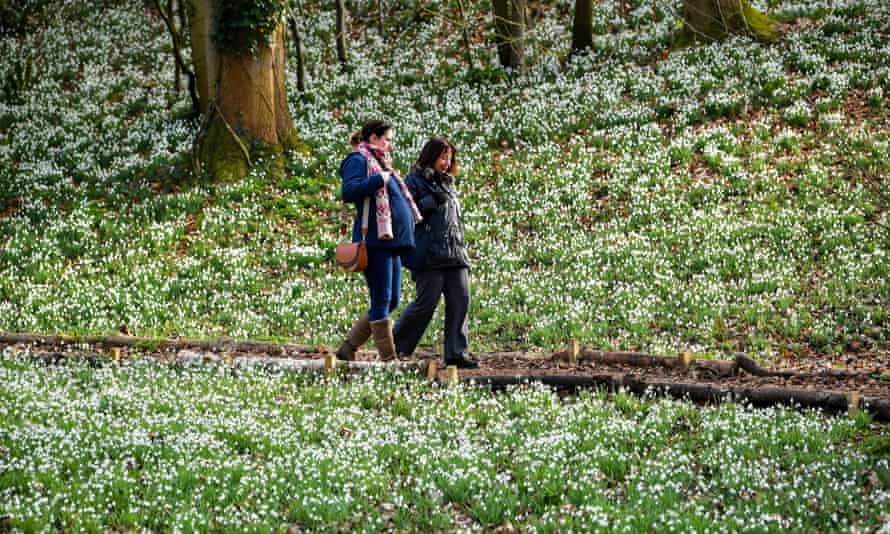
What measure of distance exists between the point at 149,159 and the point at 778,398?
1379 centimetres

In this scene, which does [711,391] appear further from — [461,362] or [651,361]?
[461,362]

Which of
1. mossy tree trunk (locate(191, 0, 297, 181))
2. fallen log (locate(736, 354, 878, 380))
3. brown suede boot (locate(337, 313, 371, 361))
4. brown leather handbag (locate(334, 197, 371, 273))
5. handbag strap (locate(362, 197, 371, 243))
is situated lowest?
fallen log (locate(736, 354, 878, 380))

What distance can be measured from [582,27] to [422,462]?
15897mm

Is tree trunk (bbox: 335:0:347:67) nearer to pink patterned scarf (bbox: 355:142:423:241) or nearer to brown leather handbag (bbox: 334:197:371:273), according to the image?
pink patterned scarf (bbox: 355:142:423:241)

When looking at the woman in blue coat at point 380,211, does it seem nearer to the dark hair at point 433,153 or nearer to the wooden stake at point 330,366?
the dark hair at point 433,153

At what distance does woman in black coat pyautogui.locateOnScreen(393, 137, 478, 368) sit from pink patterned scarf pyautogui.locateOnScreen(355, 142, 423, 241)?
11 cm

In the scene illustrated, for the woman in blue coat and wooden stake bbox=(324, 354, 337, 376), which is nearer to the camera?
the woman in blue coat

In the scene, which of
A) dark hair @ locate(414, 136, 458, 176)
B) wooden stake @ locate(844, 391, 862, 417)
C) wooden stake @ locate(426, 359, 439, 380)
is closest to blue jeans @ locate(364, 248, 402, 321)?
wooden stake @ locate(426, 359, 439, 380)

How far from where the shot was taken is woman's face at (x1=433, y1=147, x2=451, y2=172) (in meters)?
8.02

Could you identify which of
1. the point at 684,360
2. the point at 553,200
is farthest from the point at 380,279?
the point at 553,200

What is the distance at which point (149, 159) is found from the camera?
55.8 ft

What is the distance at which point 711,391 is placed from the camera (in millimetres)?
6828

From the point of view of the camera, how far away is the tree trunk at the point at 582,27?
19.7 m

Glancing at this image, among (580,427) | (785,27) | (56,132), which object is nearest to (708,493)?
(580,427)
